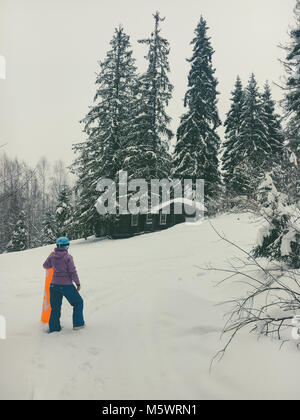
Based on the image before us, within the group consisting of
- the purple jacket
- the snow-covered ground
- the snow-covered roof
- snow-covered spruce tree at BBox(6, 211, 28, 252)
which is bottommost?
snow-covered spruce tree at BBox(6, 211, 28, 252)

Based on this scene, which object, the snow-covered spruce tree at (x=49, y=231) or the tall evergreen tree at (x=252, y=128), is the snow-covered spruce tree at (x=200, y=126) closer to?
the tall evergreen tree at (x=252, y=128)

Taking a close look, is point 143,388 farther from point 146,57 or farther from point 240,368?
point 146,57

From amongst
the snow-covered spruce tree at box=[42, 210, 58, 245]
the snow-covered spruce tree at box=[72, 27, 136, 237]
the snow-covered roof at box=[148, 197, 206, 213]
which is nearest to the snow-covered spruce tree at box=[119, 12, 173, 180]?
the snow-covered spruce tree at box=[72, 27, 136, 237]

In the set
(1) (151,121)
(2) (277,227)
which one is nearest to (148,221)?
(1) (151,121)

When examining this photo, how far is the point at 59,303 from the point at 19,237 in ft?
107

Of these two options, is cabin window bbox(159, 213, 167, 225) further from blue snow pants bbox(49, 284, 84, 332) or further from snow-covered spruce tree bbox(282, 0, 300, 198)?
blue snow pants bbox(49, 284, 84, 332)

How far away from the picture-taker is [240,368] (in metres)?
3.51

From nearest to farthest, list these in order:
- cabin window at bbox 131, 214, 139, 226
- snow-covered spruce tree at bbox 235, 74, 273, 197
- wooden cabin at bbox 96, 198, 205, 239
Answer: wooden cabin at bbox 96, 198, 205, 239, cabin window at bbox 131, 214, 139, 226, snow-covered spruce tree at bbox 235, 74, 273, 197

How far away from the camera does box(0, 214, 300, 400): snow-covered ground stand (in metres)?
3.21

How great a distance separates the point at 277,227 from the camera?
553 centimetres

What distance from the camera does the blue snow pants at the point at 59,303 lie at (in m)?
4.87

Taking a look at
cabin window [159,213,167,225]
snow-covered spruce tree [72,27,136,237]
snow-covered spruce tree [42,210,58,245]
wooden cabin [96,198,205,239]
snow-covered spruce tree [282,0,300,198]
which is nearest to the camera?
snow-covered spruce tree [282,0,300,198]

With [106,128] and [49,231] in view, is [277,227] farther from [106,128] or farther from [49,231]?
[49,231]

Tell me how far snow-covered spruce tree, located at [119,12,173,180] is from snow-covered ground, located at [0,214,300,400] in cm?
1406
